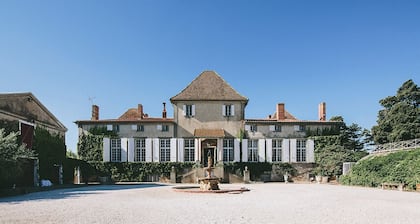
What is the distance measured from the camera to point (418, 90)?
35.1 metres

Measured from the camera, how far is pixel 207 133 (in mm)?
27172

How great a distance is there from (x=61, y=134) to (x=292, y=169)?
17858 millimetres

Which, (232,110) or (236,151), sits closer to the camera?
(236,151)

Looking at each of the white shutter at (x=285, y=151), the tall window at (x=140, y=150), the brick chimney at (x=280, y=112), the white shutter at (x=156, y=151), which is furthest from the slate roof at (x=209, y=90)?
the white shutter at (x=285, y=151)

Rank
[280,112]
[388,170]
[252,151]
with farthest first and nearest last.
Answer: [280,112], [252,151], [388,170]

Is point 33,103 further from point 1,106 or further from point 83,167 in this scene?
point 83,167

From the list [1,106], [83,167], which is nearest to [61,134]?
[83,167]

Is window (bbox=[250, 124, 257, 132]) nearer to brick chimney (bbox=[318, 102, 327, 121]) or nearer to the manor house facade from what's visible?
the manor house facade

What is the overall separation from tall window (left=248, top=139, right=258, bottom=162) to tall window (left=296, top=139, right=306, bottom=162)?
11.1 ft

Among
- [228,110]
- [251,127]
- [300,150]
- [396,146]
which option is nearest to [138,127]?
[228,110]

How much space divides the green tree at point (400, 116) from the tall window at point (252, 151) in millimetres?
13846

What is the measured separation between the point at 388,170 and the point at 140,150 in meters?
18.0

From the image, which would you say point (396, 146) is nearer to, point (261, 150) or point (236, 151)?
point (261, 150)

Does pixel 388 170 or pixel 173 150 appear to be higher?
pixel 173 150
